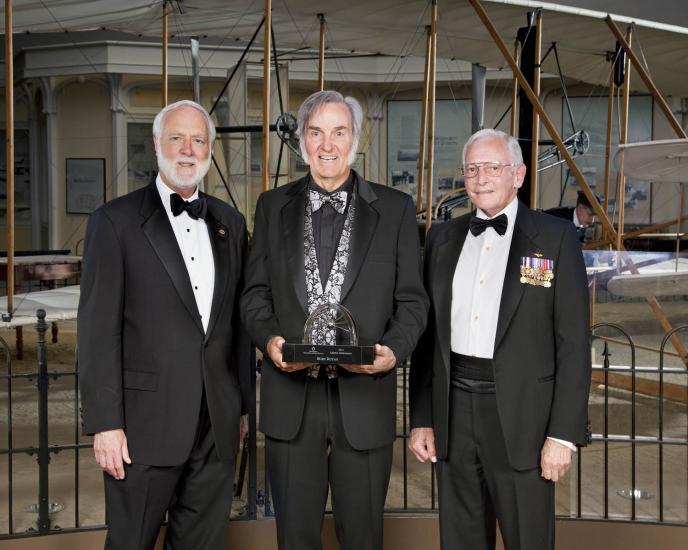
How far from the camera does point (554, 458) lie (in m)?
1.72

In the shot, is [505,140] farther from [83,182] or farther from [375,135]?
[83,182]

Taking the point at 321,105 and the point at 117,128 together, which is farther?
the point at 117,128

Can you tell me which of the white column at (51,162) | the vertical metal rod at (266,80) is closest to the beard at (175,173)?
the vertical metal rod at (266,80)

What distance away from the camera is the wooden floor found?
257cm

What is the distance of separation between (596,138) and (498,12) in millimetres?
6842

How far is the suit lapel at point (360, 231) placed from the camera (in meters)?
1.69

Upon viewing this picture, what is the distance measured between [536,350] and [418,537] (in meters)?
1.19

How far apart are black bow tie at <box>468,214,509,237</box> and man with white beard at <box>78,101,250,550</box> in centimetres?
58

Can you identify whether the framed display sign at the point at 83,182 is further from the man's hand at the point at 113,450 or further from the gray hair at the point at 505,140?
the gray hair at the point at 505,140

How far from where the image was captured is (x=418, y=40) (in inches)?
332

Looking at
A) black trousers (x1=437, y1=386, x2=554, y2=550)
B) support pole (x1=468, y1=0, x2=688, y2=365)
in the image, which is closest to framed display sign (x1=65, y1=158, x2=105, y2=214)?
support pole (x1=468, y1=0, x2=688, y2=365)

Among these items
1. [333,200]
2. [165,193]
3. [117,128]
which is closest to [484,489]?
[333,200]

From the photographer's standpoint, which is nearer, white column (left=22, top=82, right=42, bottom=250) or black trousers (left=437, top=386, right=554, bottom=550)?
black trousers (left=437, top=386, right=554, bottom=550)

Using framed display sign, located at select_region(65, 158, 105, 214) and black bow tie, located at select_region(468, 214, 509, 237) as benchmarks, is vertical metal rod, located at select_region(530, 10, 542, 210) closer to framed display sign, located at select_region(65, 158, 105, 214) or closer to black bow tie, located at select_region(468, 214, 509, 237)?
A: black bow tie, located at select_region(468, 214, 509, 237)
